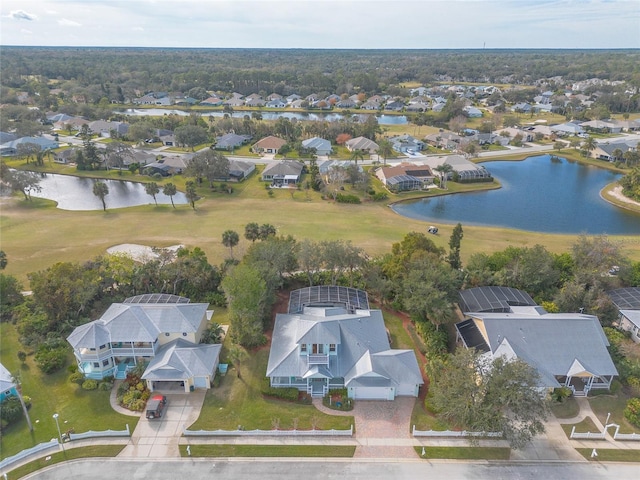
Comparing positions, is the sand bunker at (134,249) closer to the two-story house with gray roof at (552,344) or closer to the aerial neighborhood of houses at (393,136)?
the aerial neighborhood of houses at (393,136)

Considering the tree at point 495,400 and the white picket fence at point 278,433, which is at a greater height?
the tree at point 495,400

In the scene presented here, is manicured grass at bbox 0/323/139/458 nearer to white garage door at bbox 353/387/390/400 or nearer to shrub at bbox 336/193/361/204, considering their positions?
white garage door at bbox 353/387/390/400

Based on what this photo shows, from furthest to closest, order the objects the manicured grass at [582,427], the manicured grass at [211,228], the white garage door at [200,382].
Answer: the manicured grass at [211,228] → the white garage door at [200,382] → the manicured grass at [582,427]

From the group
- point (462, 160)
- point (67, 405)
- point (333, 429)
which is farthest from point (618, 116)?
point (67, 405)

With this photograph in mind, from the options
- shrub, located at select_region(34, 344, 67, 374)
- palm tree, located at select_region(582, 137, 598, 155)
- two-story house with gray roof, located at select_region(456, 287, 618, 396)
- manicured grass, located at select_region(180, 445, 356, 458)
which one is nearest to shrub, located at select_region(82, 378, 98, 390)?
shrub, located at select_region(34, 344, 67, 374)

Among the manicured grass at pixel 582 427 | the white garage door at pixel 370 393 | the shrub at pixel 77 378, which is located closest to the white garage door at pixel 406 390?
the white garage door at pixel 370 393

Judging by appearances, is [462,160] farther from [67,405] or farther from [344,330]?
→ [67,405]

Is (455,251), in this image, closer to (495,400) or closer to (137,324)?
(495,400)
